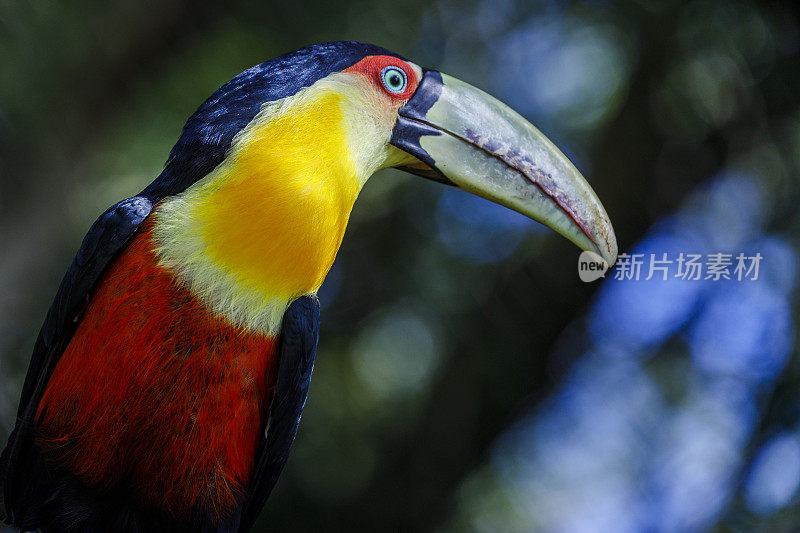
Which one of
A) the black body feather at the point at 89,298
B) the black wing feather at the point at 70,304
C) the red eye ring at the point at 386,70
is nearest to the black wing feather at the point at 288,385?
the black body feather at the point at 89,298

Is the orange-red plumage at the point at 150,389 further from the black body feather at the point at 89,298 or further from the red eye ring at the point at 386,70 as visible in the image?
the red eye ring at the point at 386,70

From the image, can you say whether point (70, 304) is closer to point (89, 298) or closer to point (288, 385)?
point (89, 298)

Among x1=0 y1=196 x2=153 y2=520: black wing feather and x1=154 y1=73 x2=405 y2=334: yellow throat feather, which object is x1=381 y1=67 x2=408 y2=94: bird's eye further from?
x1=0 y1=196 x2=153 y2=520: black wing feather

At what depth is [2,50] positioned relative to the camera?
2.63 metres

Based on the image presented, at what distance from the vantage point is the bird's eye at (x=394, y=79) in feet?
4.44

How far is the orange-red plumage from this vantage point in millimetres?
1163

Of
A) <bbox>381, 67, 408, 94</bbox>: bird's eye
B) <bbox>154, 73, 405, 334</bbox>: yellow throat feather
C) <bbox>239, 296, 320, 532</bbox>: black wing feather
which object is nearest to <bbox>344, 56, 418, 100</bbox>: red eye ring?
<bbox>381, 67, 408, 94</bbox>: bird's eye

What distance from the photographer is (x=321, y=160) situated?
1.19 m

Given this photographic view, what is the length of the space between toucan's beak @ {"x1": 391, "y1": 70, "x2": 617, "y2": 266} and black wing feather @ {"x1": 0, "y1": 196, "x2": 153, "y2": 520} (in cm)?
52

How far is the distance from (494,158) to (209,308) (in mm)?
627

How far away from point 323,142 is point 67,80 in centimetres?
187

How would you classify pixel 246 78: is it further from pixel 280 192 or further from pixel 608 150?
pixel 608 150

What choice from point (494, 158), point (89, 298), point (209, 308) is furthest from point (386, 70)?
point (89, 298)

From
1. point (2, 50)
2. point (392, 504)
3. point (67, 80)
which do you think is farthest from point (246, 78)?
point (392, 504)
